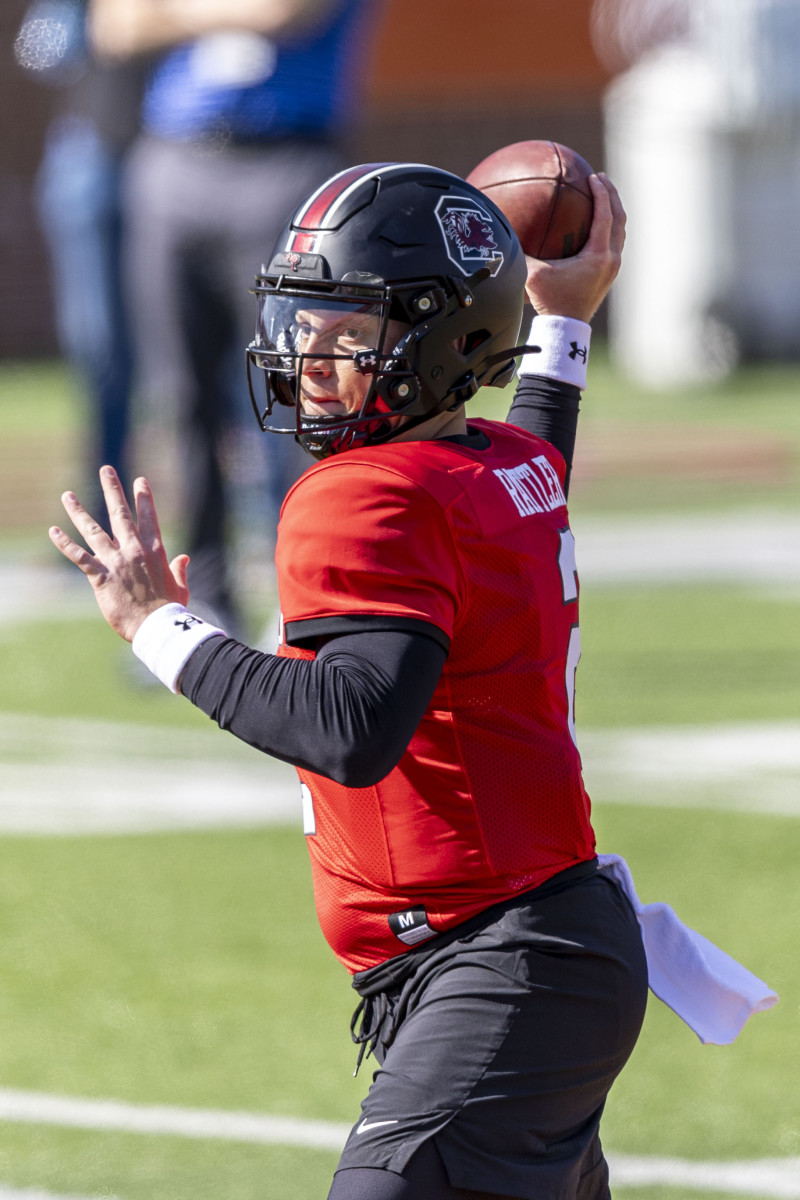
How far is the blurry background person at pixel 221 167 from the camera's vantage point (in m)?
6.74

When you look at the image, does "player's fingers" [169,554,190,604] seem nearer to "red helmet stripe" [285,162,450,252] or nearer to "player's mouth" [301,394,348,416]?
"player's mouth" [301,394,348,416]

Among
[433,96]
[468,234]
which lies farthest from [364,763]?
→ [433,96]

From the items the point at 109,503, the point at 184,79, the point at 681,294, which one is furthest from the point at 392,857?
the point at 681,294

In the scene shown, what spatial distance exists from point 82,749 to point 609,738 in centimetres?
169

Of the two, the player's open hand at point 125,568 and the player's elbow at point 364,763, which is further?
the player's open hand at point 125,568

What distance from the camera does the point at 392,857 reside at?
2.48 m

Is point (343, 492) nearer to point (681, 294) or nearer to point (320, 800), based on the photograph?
point (320, 800)

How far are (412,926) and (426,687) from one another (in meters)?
0.36

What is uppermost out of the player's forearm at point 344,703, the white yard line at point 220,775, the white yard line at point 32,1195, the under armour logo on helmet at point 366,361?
the under armour logo on helmet at point 366,361

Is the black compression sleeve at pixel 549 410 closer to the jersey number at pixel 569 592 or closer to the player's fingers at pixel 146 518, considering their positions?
the jersey number at pixel 569 592

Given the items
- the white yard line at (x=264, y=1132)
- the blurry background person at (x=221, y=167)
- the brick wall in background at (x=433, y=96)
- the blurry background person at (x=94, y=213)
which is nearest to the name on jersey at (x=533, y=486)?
the white yard line at (x=264, y=1132)

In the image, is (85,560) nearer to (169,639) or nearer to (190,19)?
(169,639)

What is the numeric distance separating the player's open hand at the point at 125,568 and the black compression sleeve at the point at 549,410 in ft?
2.58

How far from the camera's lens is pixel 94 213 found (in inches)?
360
